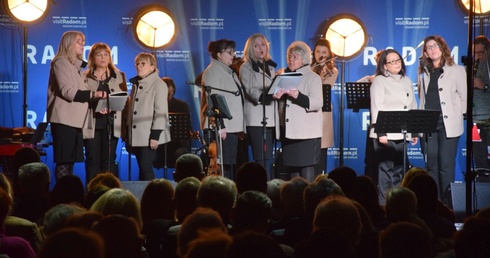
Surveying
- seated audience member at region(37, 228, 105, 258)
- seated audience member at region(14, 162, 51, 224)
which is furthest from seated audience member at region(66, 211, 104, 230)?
seated audience member at region(14, 162, 51, 224)

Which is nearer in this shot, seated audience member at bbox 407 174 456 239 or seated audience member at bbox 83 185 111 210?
seated audience member at bbox 407 174 456 239

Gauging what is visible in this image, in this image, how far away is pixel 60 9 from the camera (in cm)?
1416

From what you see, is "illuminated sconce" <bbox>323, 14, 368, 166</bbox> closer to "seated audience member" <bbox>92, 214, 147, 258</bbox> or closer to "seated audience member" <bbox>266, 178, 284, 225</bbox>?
"seated audience member" <bbox>266, 178, 284, 225</bbox>

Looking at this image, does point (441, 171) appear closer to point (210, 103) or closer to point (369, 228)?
point (210, 103)

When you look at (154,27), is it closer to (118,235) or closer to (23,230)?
(23,230)

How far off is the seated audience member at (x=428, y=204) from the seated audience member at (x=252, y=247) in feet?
10.00

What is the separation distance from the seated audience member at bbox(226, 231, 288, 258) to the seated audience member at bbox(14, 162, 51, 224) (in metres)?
3.82

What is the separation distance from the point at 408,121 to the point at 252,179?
4384 millimetres

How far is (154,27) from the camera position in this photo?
14.1 m

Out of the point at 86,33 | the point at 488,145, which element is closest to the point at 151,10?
the point at 86,33

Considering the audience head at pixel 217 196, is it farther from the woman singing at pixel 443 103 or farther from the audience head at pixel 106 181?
the woman singing at pixel 443 103

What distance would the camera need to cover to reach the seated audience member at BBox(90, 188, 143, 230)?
534 centimetres

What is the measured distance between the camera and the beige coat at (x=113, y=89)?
1155 centimetres

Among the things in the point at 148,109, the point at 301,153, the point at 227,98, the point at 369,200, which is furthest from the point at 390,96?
the point at 369,200
